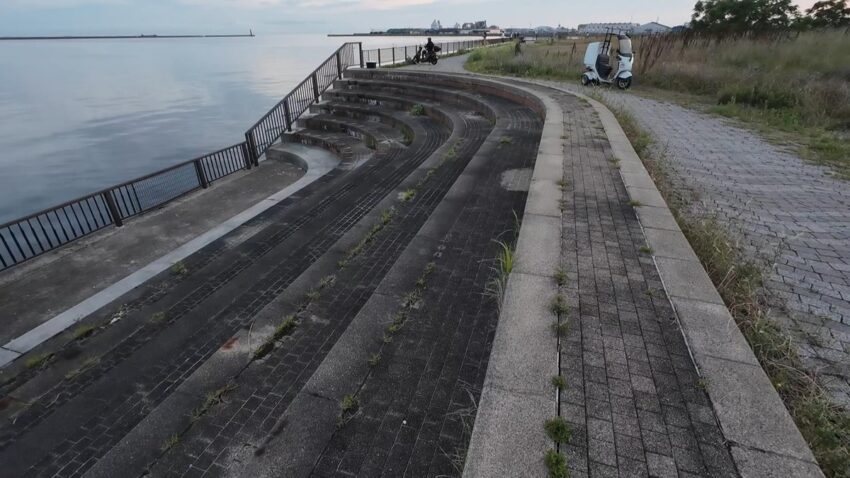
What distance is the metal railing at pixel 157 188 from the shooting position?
836 cm

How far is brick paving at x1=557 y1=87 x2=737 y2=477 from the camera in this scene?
2168 mm

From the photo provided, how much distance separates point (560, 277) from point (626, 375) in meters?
1.20

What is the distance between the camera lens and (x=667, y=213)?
16.5ft

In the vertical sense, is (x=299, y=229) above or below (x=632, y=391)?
below

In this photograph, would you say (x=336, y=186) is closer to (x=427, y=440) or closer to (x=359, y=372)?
(x=359, y=372)

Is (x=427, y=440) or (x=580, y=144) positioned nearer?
(x=427, y=440)

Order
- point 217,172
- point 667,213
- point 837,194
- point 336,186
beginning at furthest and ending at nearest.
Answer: point 217,172 < point 336,186 < point 837,194 < point 667,213

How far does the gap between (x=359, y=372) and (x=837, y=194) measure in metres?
8.56

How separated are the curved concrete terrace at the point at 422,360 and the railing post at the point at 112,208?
173 inches

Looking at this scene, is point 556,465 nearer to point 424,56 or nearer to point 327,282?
point 327,282

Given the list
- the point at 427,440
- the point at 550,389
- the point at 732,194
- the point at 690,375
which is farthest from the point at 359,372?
the point at 732,194

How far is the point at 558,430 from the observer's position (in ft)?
7.55

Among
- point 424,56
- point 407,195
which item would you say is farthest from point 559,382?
point 424,56

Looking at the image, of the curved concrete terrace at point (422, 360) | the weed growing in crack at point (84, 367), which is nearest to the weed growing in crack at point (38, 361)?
the curved concrete terrace at point (422, 360)
